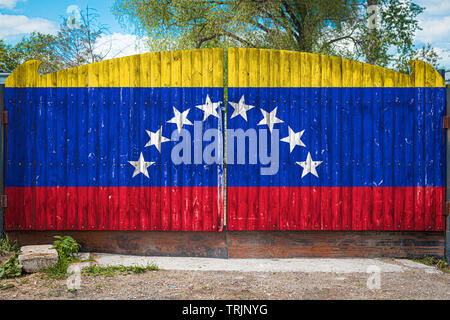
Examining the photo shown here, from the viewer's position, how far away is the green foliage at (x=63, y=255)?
4512mm

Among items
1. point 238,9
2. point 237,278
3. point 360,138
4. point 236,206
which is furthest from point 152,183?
point 238,9

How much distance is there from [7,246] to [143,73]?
2952mm

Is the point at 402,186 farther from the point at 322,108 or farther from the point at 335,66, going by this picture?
the point at 335,66

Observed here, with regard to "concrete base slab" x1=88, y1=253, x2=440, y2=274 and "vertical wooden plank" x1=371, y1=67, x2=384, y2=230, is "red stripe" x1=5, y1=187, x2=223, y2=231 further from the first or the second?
"vertical wooden plank" x1=371, y1=67, x2=384, y2=230

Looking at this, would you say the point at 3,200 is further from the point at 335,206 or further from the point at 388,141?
the point at 388,141

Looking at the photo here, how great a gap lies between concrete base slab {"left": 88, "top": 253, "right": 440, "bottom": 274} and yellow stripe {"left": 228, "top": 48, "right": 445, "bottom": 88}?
2349 mm

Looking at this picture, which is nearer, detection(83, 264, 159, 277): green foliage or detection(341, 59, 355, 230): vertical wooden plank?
detection(83, 264, 159, 277): green foliage

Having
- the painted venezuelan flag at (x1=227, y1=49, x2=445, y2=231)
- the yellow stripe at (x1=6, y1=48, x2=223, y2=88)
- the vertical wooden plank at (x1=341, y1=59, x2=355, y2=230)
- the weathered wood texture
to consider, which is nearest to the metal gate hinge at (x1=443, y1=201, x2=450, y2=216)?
the painted venezuelan flag at (x1=227, y1=49, x2=445, y2=231)

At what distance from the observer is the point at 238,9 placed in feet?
38.0

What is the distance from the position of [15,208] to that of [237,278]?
10.3ft

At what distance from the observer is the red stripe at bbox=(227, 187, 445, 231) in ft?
17.2

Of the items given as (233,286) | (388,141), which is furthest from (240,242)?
(388,141)

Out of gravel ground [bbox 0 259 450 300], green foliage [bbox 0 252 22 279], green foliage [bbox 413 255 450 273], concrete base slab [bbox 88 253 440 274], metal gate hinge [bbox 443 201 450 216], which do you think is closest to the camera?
gravel ground [bbox 0 259 450 300]

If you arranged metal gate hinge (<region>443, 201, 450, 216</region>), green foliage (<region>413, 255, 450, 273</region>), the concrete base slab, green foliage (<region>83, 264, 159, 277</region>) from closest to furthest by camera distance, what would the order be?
green foliage (<region>83, 264, 159, 277</region>) → the concrete base slab → green foliage (<region>413, 255, 450, 273</region>) → metal gate hinge (<region>443, 201, 450, 216</region>)
